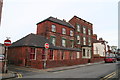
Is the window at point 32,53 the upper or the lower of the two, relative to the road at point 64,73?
upper

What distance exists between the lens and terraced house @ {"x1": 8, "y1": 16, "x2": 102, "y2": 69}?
1772cm

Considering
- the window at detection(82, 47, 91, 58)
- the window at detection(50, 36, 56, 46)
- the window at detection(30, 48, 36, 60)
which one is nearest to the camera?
the window at detection(30, 48, 36, 60)

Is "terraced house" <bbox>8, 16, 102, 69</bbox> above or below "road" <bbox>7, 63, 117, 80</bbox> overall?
above

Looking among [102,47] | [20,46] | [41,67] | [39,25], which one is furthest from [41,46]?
[102,47]

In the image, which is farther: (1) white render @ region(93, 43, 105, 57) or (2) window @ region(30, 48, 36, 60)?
(1) white render @ region(93, 43, 105, 57)

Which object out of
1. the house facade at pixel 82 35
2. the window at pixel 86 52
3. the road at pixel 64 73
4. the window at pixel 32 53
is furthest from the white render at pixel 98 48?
the road at pixel 64 73

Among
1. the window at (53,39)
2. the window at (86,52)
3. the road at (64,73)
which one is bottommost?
the road at (64,73)

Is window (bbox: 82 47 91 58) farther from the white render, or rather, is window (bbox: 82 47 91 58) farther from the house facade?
the white render

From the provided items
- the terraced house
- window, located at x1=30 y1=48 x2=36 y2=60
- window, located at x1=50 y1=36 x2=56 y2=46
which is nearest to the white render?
the terraced house

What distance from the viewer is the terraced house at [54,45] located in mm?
17719

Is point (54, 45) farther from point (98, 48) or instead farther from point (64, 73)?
point (98, 48)

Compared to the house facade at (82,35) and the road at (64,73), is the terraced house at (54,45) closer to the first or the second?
the house facade at (82,35)

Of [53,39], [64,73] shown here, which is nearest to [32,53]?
[53,39]

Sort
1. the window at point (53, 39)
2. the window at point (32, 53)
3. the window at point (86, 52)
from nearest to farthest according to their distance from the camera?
the window at point (32, 53) → the window at point (53, 39) → the window at point (86, 52)
